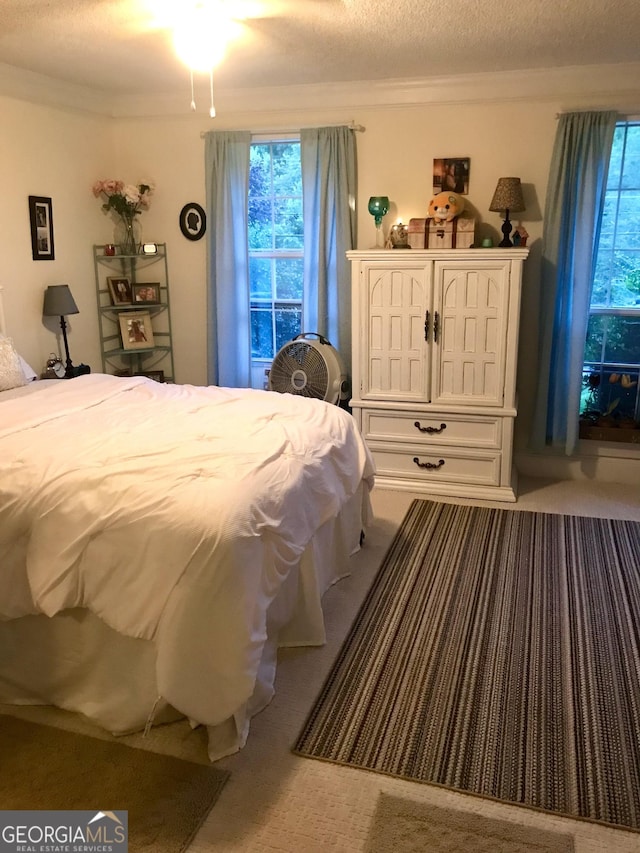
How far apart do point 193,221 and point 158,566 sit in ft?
11.1

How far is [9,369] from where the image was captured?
3479 mm

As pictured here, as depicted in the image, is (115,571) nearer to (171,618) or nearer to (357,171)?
(171,618)

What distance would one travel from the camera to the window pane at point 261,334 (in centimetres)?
484

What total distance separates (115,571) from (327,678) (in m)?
0.88

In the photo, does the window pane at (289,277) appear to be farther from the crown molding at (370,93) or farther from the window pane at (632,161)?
the window pane at (632,161)

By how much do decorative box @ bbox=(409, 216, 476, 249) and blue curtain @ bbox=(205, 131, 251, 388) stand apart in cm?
122

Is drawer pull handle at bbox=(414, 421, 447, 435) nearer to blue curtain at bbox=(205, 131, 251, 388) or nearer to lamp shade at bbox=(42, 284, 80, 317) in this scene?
blue curtain at bbox=(205, 131, 251, 388)

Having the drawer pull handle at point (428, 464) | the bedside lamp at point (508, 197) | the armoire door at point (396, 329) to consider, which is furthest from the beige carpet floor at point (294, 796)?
the bedside lamp at point (508, 197)

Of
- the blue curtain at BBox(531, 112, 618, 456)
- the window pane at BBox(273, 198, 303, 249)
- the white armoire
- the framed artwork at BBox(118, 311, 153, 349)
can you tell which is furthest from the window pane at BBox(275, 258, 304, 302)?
the blue curtain at BBox(531, 112, 618, 456)

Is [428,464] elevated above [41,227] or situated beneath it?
situated beneath

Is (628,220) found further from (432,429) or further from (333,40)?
(333,40)

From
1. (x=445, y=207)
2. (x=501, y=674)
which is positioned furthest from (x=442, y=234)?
(x=501, y=674)

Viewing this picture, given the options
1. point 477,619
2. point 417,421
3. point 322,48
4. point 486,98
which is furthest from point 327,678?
point 486,98

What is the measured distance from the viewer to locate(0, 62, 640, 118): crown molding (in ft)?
12.5
